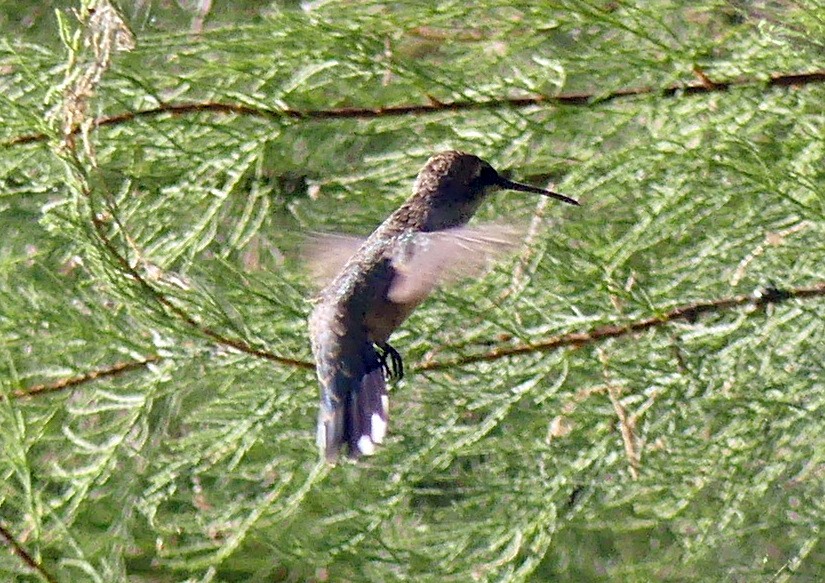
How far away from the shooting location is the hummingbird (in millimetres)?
1469

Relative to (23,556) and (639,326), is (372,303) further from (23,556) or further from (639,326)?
(23,556)

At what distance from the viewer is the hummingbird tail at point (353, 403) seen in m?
1.45

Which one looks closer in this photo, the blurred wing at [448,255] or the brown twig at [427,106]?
the blurred wing at [448,255]

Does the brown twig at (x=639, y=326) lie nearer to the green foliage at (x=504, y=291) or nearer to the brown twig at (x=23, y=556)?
the green foliage at (x=504, y=291)

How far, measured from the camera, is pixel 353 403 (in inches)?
58.6

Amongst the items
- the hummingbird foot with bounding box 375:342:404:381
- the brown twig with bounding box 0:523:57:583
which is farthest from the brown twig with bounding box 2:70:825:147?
the brown twig with bounding box 0:523:57:583

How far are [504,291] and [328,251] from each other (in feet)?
0.77

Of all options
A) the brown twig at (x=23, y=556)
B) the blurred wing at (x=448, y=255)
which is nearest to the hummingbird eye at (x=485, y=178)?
the blurred wing at (x=448, y=255)

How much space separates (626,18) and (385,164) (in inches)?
17.3

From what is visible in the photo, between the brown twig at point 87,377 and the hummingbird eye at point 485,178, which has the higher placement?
the hummingbird eye at point 485,178

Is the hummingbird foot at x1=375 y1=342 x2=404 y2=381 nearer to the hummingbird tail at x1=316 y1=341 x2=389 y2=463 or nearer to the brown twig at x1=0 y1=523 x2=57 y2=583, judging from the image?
the hummingbird tail at x1=316 y1=341 x2=389 y2=463

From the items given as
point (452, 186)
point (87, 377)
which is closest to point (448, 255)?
point (452, 186)

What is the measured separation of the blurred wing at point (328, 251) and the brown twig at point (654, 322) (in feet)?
0.59

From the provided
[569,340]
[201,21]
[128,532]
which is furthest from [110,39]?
[201,21]
